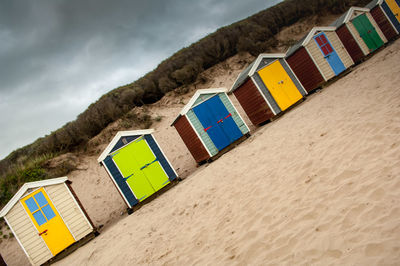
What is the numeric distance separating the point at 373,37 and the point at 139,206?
740 inches

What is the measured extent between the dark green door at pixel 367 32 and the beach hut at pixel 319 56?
2.46 metres

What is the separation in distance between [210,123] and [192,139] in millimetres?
1222

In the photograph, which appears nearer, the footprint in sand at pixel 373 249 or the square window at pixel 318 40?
the footprint in sand at pixel 373 249

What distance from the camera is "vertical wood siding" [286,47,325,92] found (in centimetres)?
1327

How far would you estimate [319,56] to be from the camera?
44.0 feet

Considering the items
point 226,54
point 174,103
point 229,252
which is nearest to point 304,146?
point 229,252

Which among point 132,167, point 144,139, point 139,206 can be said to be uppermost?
point 144,139

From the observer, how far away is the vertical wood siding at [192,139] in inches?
432

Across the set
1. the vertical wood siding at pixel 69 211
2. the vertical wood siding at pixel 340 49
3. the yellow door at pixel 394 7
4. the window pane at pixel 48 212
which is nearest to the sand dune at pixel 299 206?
the vertical wood siding at pixel 69 211

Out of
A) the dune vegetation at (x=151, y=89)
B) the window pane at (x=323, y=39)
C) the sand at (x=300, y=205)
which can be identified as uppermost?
the dune vegetation at (x=151, y=89)

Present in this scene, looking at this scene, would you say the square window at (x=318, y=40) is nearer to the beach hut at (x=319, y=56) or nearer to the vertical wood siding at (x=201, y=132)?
the beach hut at (x=319, y=56)

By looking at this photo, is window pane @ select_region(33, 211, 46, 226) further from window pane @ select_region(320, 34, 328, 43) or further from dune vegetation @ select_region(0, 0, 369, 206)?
window pane @ select_region(320, 34, 328, 43)

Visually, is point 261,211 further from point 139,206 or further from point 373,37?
point 373,37

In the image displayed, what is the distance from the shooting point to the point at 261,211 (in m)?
4.00
